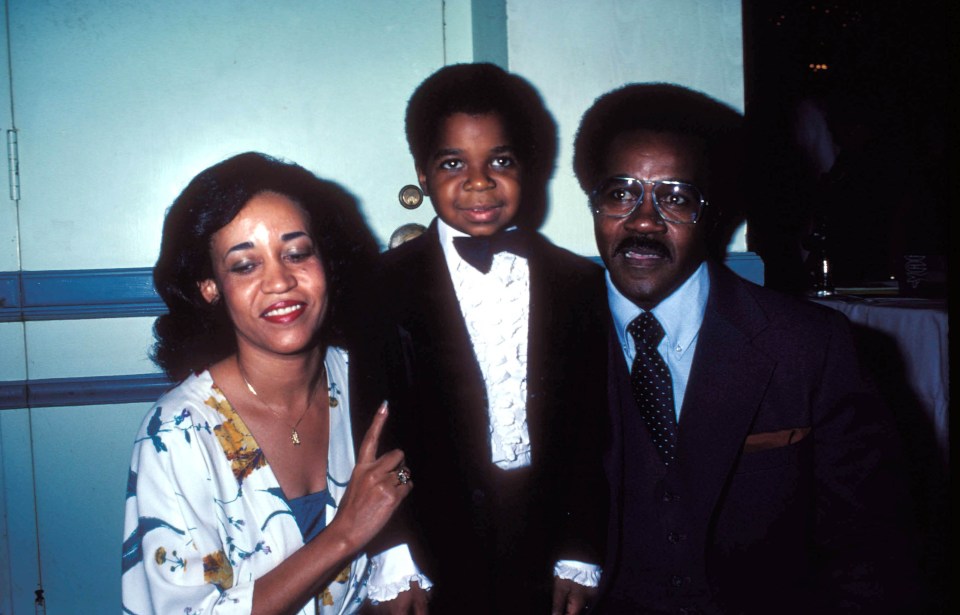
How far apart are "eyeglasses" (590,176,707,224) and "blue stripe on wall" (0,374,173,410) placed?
90.7 inches

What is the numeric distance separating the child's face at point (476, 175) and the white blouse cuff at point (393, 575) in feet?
3.45

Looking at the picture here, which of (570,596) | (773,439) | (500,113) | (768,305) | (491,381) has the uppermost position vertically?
(500,113)

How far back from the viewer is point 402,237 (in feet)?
9.14

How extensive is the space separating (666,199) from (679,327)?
0.37m

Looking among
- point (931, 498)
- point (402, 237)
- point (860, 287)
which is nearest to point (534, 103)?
point (402, 237)

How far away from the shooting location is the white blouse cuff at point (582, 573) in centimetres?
177

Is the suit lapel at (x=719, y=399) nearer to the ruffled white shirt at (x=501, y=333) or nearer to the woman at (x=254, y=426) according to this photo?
the ruffled white shirt at (x=501, y=333)

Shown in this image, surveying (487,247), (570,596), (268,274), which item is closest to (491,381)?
(487,247)

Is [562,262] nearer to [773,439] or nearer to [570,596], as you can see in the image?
[773,439]

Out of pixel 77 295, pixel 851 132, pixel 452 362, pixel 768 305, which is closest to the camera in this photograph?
pixel 768 305

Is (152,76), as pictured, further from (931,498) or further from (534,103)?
(931,498)

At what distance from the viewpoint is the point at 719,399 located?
157 centimetres

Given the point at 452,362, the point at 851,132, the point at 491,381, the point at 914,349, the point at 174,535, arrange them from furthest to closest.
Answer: the point at 851,132 → the point at 914,349 → the point at 491,381 → the point at 452,362 → the point at 174,535

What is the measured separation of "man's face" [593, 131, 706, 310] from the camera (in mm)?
1677
